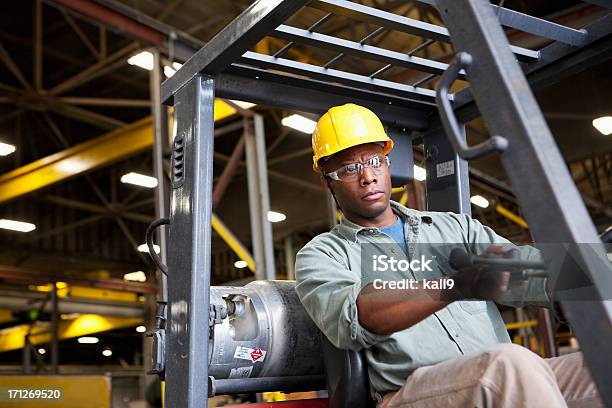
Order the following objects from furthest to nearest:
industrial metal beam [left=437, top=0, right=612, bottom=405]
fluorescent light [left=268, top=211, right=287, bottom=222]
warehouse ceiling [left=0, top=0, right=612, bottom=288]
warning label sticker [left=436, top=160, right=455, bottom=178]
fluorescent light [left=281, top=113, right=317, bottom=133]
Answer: fluorescent light [left=268, top=211, right=287, bottom=222] → warehouse ceiling [left=0, top=0, right=612, bottom=288] → fluorescent light [left=281, top=113, right=317, bottom=133] → warning label sticker [left=436, top=160, right=455, bottom=178] → industrial metal beam [left=437, top=0, right=612, bottom=405]

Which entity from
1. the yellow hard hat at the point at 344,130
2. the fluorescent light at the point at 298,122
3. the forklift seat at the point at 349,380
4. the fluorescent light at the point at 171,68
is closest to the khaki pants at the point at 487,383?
the forklift seat at the point at 349,380

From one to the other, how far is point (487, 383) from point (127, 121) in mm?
12028

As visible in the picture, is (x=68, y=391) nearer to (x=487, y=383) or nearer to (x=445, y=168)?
(x=445, y=168)

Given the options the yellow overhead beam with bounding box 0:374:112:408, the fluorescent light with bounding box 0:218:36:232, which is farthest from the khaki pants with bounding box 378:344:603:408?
the fluorescent light with bounding box 0:218:36:232

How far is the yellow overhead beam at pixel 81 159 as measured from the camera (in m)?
9.44

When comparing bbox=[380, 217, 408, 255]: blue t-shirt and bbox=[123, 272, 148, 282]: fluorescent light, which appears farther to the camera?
bbox=[123, 272, 148, 282]: fluorescent light

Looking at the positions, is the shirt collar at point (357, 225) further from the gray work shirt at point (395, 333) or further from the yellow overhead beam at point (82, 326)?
the yellow overhead beam at point (82, 326)

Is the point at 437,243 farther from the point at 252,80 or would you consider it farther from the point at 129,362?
the point at 129,362

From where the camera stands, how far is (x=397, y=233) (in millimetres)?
2439

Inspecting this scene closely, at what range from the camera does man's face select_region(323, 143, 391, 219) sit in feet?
7.63

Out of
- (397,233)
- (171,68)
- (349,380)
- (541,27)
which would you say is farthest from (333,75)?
(171,68)

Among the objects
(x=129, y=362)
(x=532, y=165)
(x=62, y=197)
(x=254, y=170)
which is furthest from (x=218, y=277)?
(x=532, y=165)

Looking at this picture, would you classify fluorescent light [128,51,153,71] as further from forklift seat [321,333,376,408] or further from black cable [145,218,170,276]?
forklift seat [321,333,376,408]

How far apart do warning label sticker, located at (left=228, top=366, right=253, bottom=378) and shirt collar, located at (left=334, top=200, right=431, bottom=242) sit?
A: 0.54 metres
